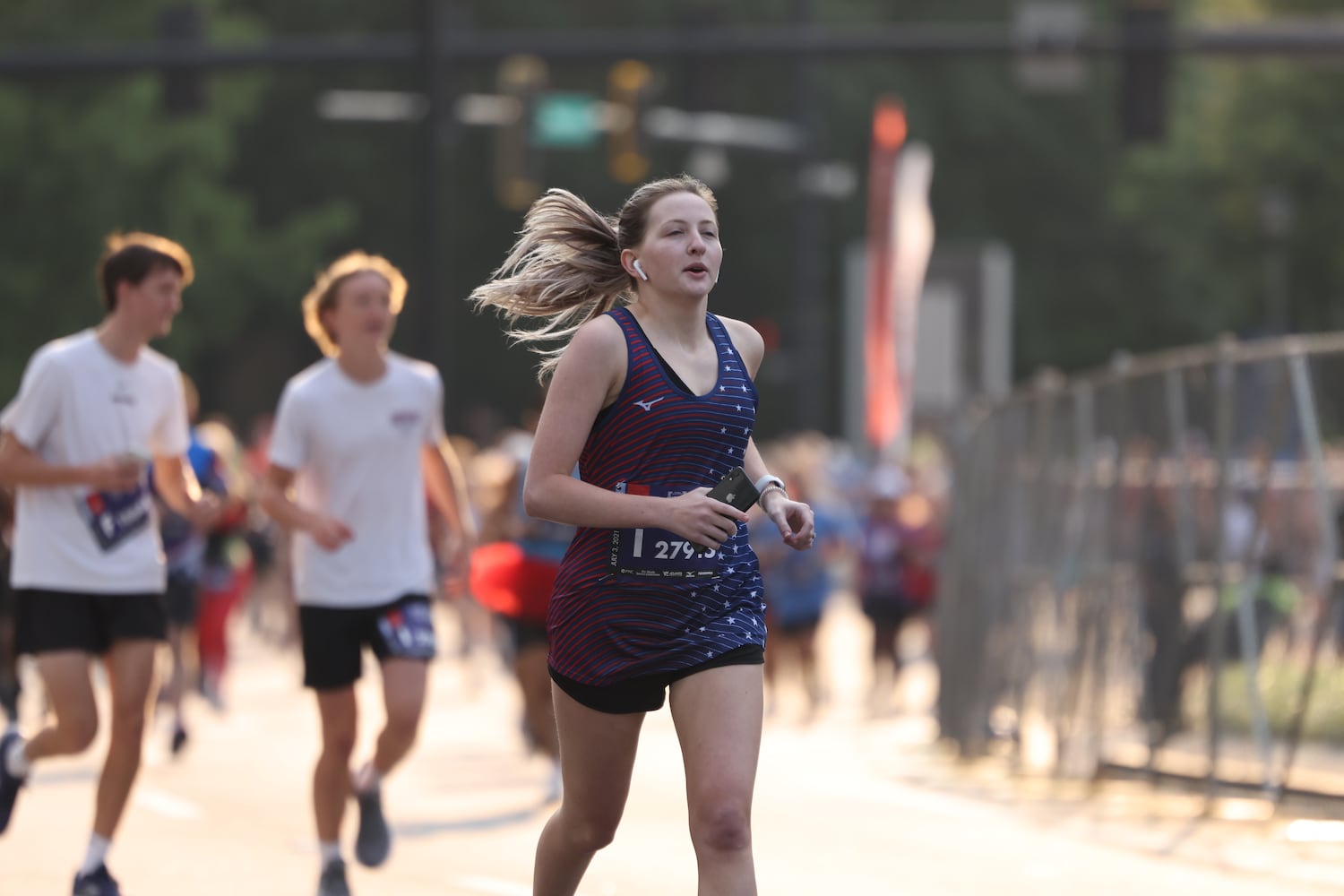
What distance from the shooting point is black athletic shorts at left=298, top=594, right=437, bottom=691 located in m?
8.45

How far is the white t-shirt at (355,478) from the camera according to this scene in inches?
336

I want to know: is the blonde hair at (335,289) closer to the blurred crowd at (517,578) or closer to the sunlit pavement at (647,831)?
the blurred crowd at (517,578)

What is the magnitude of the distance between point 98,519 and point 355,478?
855mm

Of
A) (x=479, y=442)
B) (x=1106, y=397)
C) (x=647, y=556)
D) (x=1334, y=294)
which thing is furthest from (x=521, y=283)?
(x=1334, y=294)

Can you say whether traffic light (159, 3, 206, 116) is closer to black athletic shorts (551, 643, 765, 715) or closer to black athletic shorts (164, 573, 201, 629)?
black athletic shorts (164, 573, 201, 629)

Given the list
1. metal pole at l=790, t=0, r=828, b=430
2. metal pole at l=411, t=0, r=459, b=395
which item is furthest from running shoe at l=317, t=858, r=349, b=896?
metal pole at l=790, t=0, r=828, b=430

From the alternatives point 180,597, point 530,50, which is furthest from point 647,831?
point 530,50

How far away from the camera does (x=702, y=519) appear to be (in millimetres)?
5684

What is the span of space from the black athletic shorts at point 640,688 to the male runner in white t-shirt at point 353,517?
258 cm

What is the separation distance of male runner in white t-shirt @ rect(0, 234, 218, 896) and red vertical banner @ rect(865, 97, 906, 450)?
56.7 ft

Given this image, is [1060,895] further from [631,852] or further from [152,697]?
[152,697]

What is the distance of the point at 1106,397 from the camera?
13.3 meters

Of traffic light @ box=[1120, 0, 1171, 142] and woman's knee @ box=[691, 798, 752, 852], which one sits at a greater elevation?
traffic light @ box=[1120, 0, 1171, 142]

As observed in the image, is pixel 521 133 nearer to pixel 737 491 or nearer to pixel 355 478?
pixel 355 478
